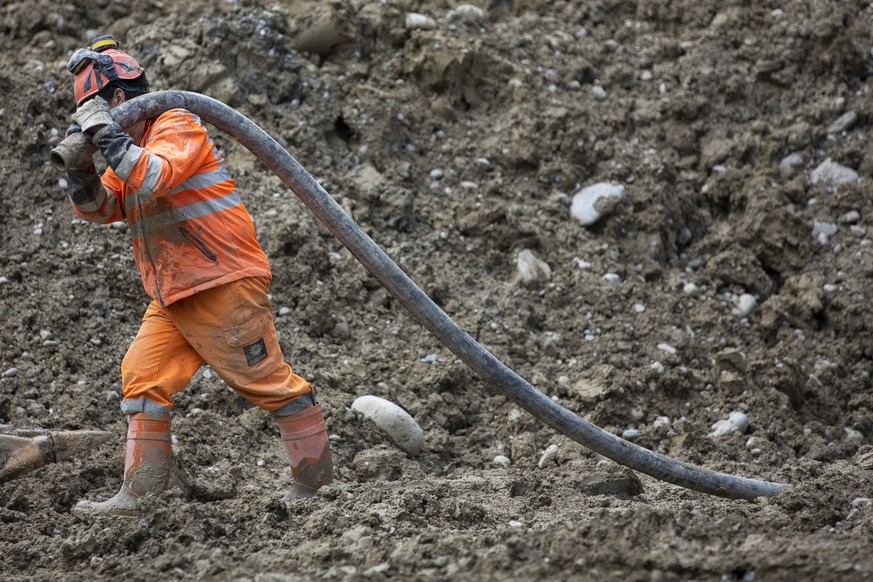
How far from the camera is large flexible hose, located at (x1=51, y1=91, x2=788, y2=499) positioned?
430 centimetres

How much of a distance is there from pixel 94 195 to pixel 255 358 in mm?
903

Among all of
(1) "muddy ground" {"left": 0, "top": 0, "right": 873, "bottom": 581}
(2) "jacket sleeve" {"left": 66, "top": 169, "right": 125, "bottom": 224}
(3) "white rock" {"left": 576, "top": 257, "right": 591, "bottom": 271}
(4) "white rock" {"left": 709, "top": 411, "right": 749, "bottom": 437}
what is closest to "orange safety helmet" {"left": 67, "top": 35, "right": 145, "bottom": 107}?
(2) "jacket sleeve" {"left": 66, "top": 169, "right": 125, "bottom": 224}

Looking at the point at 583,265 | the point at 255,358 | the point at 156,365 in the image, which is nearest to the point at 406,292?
the point at 255,358

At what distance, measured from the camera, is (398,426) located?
5363mm

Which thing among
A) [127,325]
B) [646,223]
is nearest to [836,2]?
[646,223]

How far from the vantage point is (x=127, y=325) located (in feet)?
18.7

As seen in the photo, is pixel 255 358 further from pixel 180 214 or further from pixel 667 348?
pixel 667 348

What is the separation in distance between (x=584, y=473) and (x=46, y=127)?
373 cm

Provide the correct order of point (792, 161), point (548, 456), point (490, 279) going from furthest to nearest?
point (792, 161)
point (490, 279)
point (548, 456)

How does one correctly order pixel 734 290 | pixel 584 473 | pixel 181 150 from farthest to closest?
pixel 734 290
pixel 584 473
pixel 181 150

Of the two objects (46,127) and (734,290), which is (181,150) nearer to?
(46,127)

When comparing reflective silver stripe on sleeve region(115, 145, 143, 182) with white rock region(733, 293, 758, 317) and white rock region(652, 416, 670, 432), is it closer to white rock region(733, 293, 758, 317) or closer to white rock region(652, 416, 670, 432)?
white rock region(652, 416, 670, 432)

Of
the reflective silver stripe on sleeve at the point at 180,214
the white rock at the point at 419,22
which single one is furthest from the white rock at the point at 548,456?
the white rock at the point at 419,22

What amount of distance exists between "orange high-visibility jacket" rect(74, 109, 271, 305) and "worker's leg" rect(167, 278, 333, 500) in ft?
0.29
